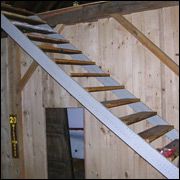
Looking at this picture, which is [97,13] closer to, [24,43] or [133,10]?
[133,10]

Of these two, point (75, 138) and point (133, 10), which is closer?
point (133, 10)

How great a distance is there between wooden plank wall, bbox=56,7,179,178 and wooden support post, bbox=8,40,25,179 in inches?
43.5

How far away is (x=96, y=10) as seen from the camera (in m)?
4.32

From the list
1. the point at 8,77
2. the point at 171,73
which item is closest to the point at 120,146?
the point at 171,73

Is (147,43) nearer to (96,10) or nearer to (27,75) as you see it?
(96,10)

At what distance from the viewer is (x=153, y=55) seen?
4.16 meters

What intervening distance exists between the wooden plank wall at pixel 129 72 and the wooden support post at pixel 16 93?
3.63ft

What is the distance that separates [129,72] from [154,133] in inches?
51.5

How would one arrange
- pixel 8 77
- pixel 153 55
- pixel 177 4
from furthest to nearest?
1. pixel 8 77
2. pixel 153 55
3. pixel 177 4

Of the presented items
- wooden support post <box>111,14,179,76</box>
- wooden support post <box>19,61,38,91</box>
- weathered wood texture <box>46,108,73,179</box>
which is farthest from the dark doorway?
wooden support post <box>111,14,179,76</box>

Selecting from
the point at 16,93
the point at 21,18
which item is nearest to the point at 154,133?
the point at 21,18

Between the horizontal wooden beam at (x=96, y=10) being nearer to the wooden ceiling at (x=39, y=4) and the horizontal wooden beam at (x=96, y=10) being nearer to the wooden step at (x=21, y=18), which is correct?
the wooden step at (x=21, y=18)

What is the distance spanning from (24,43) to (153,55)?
1.74 metres

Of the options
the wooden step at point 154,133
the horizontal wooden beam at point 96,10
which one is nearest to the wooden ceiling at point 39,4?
the horizontal wooden beam at point 96,10
